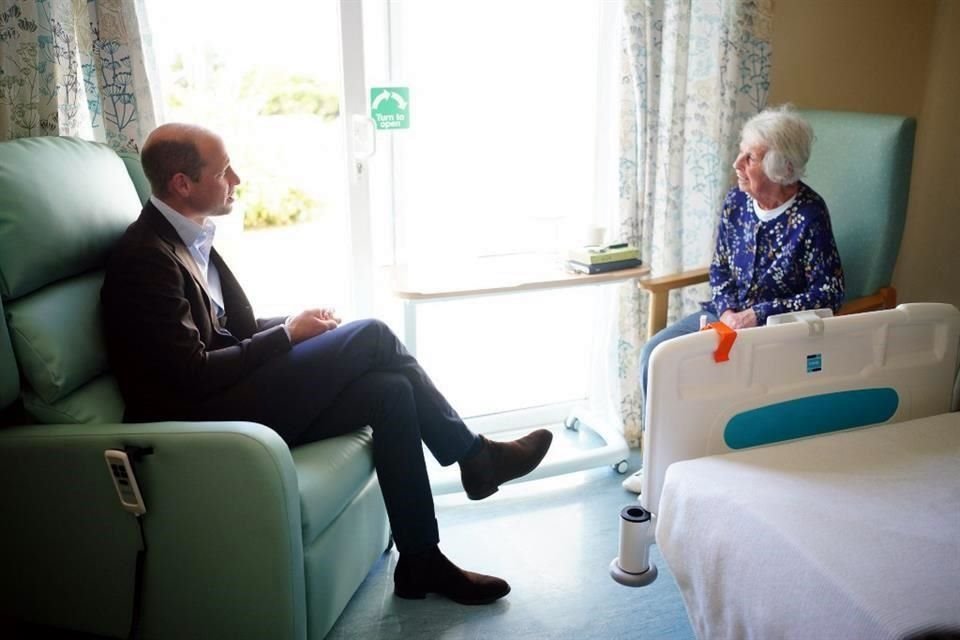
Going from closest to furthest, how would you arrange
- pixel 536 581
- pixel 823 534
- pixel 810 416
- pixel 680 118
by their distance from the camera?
pixel 823 534
pixel 810 416
pixel 536 581
pixel 680 118

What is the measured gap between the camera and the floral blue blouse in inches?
84.6

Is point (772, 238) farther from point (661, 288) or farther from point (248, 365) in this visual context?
point (248, 365)

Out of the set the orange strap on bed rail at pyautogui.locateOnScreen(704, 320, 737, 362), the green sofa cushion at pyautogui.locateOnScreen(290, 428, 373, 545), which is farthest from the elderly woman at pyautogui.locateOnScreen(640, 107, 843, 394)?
the green sofa cushion at pyautogui.locateOnScreen(290, 428, 373, 545)

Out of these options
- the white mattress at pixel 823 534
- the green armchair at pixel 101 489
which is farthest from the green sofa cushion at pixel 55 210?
the white mattress at pixel 823 534

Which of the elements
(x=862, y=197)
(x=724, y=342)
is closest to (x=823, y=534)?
(x=724, y=342)

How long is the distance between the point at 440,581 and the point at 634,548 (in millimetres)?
523

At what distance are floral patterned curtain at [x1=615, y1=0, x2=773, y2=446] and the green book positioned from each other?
218mm

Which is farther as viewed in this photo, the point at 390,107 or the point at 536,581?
the point at 390,107

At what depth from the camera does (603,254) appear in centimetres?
232

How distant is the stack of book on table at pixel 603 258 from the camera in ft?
7.58

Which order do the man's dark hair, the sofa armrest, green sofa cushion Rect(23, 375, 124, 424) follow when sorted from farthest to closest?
the man's dark hair → green sofa cushion Rect(23, 375, 124, 424) → the sofa armrest

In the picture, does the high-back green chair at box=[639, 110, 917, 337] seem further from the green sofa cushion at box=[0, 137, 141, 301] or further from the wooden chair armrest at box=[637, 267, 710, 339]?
the green sofa cushion at box=[0, 137, 141, 301]

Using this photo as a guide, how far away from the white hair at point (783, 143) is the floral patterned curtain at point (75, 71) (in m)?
1.63

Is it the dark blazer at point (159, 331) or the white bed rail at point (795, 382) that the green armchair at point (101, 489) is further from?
the white bed rail at point (795, 382)
